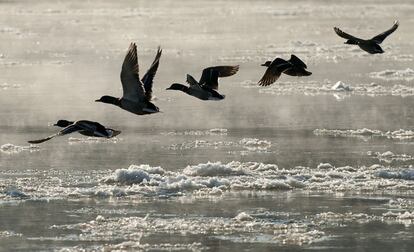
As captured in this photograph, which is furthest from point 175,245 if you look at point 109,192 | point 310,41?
point 310,41

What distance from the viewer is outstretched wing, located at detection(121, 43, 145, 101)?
57.6 ft

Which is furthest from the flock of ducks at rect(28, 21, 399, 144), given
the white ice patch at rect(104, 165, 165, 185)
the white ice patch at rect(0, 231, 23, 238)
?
the white ice patch at rect(104, 165, 165, 185)

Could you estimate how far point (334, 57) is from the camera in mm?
51188

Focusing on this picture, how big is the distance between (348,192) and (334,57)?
26612 millimetres

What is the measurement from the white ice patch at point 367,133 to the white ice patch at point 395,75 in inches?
459

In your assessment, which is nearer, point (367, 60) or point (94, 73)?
point (94, 73)

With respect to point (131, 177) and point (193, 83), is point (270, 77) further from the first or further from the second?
point (131, 177)

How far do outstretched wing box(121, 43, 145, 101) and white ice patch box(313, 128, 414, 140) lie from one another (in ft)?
47.1

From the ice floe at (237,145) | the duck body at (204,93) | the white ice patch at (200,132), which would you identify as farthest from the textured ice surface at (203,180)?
the duck body at (204,93)

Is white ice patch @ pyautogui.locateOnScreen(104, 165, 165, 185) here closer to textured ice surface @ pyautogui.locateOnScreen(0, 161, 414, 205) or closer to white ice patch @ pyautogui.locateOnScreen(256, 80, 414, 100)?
textured ice surface @ pyautogui.locateOnScreen(0, 161, 414, 205)

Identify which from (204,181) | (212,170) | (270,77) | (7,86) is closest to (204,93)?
(270,77)

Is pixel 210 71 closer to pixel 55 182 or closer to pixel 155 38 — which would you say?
pixel 55 182

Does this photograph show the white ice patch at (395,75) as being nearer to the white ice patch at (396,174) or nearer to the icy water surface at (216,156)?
the icy water surface at (216,156)

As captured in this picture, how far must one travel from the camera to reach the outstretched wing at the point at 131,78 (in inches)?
691
